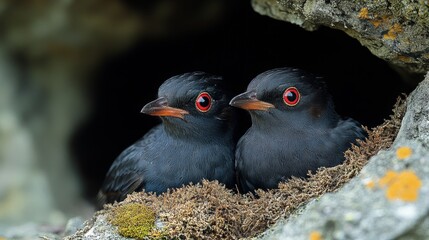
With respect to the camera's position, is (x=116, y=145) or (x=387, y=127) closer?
(x=387, y=127)

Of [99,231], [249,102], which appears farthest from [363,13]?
[99,231]

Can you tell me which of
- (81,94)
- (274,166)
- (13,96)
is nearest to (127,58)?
(81,94)

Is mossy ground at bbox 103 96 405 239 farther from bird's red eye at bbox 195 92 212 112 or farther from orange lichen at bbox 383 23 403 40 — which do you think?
bird's red eye at bbox 195 92 212 112

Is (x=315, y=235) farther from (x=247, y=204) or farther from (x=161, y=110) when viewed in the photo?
(x=161, y=110)

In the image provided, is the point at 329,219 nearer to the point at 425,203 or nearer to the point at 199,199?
the point at 425,203

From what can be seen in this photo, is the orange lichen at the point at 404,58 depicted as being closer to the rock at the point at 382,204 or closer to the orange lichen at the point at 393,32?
the orange lichen at the point at 393,32

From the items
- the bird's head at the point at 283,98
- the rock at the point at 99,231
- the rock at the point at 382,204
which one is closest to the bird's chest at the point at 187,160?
the bird's head at the point at 283,98
